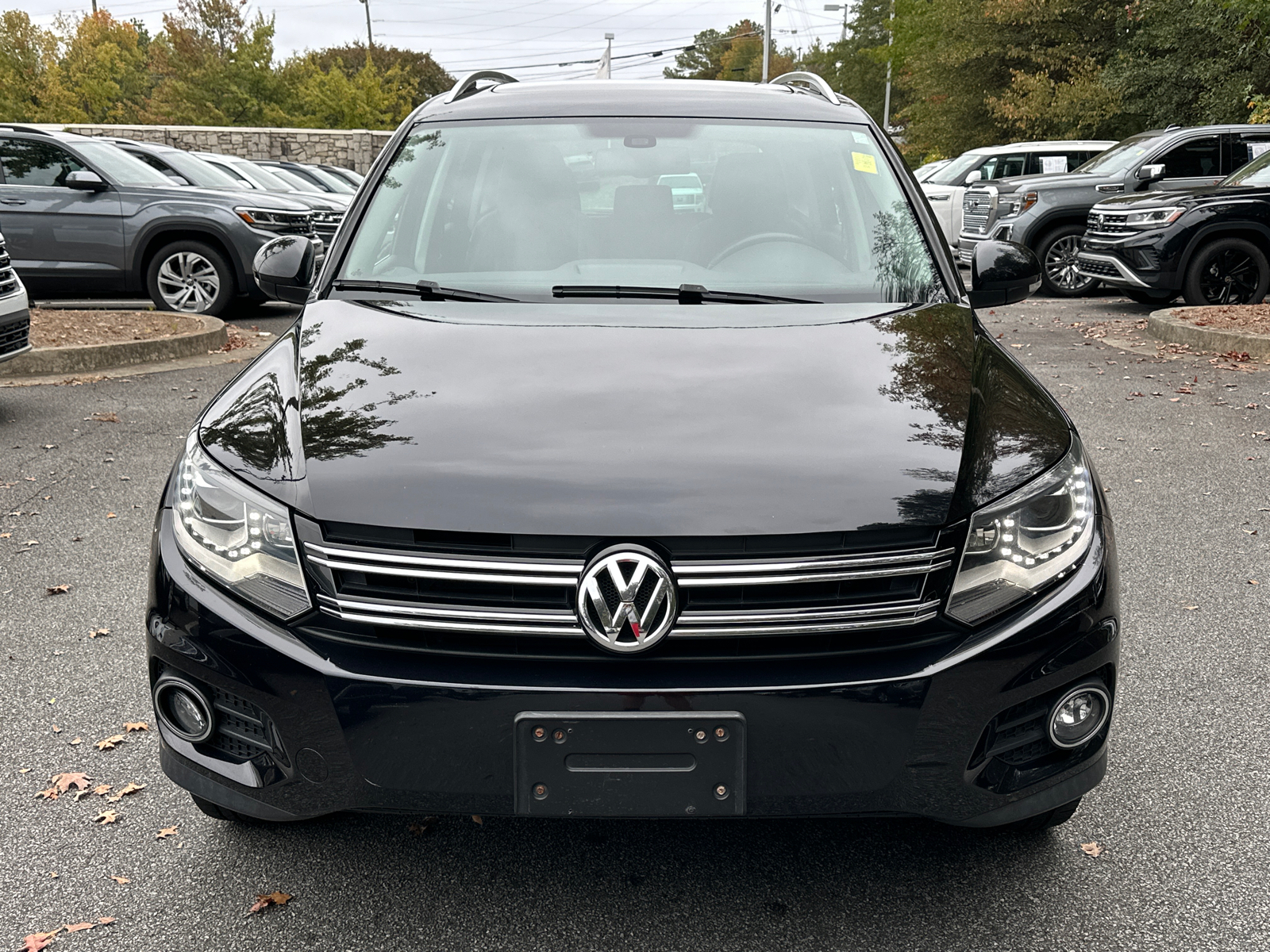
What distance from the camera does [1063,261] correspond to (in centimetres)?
1488

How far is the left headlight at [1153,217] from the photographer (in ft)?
39.3

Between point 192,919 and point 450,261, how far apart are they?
1.79 meters

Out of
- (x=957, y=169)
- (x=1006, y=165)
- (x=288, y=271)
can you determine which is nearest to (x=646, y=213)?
(x=288, y=271)

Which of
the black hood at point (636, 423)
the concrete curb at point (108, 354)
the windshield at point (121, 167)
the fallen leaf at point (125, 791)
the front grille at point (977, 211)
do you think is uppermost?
the windshield at point (121, 167)

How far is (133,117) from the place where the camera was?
5388 centimetres

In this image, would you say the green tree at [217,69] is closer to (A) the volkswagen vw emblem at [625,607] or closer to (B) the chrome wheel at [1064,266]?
(B) the chrome wheel at [1064,266]

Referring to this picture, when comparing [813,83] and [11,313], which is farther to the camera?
[11,313]

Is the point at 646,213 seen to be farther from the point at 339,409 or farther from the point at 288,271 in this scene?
the point at 339,409

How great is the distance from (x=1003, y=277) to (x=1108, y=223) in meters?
10.1

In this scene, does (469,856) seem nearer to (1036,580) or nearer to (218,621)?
(218,621)

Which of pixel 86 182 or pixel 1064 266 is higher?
pixel 86 182

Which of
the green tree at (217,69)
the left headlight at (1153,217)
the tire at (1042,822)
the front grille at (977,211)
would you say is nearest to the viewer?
the tire at (1042,822)

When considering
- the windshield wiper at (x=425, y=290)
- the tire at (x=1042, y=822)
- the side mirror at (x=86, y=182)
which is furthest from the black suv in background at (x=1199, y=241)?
the tire at (x=1042, y=822)

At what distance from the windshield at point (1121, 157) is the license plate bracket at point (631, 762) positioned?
→ 14.5 meters
